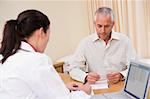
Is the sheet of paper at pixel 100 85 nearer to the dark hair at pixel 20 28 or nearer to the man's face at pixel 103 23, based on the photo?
the man's face at pixel 103 23

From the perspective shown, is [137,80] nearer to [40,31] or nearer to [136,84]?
[136,84]

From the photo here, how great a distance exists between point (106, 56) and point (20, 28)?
112cm

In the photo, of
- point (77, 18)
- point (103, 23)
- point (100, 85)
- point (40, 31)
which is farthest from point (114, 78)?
point (77, 18)

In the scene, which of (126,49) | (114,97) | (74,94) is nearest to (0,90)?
(74,94)

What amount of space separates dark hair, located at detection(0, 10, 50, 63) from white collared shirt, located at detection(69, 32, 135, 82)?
93 centimetres

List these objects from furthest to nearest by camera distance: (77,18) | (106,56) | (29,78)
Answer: (77,18) < (106,56) < (29,78)

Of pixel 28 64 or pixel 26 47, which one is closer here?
pixel 28 64

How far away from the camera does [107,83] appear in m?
2.07

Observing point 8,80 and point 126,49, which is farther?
point 126,49

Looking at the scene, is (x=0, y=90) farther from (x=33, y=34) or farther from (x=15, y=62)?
(x=33, y=34)

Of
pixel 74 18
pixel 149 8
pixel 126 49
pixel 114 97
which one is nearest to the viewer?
pixel 114 97

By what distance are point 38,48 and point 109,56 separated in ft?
3.38

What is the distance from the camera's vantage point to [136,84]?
155cm

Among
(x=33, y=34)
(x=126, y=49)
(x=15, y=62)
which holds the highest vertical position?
(x=33, y=34)
